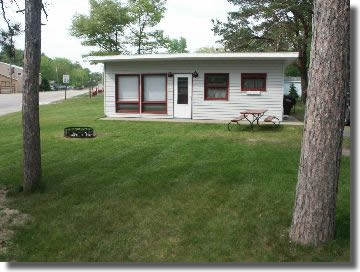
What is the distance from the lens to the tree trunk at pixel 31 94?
6.30 metres

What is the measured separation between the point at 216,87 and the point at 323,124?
12.3 metres

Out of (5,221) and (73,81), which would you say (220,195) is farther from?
(73,81)

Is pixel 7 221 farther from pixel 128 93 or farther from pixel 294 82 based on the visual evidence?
pixel 294 82

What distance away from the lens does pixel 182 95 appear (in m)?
16.8

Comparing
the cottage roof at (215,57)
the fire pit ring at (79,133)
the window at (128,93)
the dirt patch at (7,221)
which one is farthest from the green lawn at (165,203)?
the window at (128,93)

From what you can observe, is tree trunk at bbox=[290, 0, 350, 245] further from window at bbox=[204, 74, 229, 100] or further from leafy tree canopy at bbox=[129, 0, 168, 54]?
leafy tree canopy at bbox=[129, 0, 168, 54]

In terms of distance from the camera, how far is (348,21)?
4.09m

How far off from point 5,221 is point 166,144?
602cm

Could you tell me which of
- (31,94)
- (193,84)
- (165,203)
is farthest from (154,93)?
(165,203)

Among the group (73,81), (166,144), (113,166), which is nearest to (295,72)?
(166,144)

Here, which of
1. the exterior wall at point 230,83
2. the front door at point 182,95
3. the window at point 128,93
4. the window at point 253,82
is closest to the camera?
the exterior wall at point 230,83

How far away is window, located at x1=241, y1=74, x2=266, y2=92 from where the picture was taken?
52.2 ft

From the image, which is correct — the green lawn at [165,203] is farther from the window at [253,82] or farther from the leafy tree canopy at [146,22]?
the leafy tree canopy at [146,22]

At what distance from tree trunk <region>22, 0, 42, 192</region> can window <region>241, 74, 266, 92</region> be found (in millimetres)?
10800
